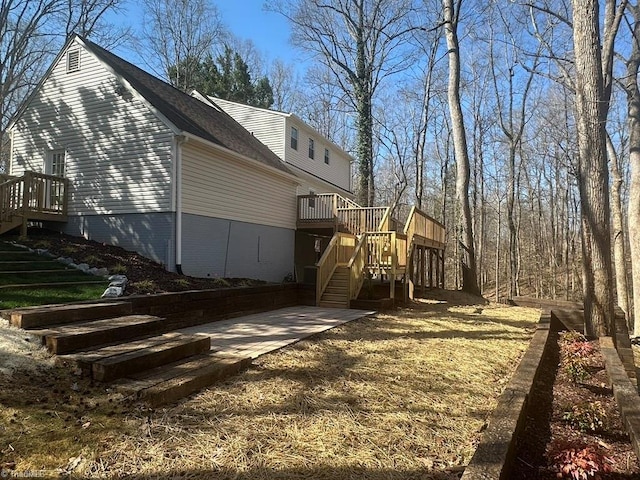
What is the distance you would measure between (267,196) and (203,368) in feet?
33.3

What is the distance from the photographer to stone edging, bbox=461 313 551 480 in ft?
7.54

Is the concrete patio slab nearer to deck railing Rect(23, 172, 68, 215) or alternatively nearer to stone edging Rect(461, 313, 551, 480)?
stone edging Rect(461, 313, 551, 480)

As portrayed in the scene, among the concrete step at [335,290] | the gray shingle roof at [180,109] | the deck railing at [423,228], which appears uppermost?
the gray shingle roof at [180,109]

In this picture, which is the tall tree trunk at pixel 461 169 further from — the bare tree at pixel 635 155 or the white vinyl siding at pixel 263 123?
the white vinyl siding at pixel 263 123

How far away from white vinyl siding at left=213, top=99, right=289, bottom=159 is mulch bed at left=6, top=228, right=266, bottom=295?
8.92m

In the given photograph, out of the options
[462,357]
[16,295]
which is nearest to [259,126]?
[16,295]

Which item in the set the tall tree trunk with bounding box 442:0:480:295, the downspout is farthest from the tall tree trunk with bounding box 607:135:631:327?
the downspout

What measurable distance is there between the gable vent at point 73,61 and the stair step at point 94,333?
9837mm

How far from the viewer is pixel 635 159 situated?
12844 millimetres

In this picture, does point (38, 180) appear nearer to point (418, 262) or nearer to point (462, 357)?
point (462, 357)

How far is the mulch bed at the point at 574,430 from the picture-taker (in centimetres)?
264

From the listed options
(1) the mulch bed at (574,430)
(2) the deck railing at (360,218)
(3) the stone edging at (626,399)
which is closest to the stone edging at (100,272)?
(1) the mulch bed at (574,430)

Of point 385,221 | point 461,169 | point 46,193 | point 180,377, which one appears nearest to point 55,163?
point 46,193

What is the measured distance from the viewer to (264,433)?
2.96 m
